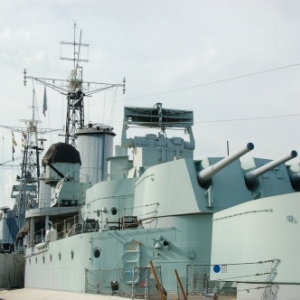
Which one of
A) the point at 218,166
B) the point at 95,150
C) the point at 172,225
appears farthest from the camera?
the point at 95,150

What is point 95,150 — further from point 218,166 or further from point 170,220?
point 218,166

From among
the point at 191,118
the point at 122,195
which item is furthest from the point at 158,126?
the point at 122,195

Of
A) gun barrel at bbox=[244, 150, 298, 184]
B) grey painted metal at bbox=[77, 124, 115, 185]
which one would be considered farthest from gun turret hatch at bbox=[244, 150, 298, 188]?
grey painted metal at bbox=[77, 124, 115, 185]

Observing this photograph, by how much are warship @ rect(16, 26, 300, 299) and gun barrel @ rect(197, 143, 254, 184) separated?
1.4 inches

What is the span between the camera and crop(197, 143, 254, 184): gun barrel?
14.8 metres

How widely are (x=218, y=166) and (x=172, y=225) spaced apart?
94.4 inches

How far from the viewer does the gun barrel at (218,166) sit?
48.5ft

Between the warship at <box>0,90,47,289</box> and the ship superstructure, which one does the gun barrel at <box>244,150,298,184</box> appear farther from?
the warship at <box>0,90,47,289</box>

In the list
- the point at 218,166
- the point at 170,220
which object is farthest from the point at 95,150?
the point at 218,166

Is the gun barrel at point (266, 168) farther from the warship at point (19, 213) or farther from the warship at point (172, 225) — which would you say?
the warship at point (19, 213)

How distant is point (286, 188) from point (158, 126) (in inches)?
284

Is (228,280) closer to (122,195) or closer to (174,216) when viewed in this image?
(174,216)

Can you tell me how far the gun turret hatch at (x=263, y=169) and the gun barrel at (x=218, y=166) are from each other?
1182mm

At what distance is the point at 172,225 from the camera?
678 inches
